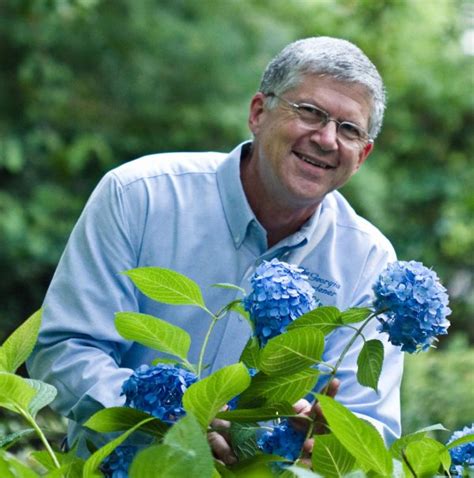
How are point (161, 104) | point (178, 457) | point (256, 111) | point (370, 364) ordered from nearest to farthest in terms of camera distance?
point (178, 457) < point (370, 364) < point (256, 111) < point (161, 104)

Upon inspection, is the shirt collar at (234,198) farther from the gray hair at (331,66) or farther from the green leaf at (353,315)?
the green leaf at (353,315)

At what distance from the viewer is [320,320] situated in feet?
5.40

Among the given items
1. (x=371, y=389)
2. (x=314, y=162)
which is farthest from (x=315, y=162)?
(x=371, y=389)

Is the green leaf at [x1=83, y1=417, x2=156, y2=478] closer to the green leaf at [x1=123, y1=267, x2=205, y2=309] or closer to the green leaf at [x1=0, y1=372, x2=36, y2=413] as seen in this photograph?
the green leaf at [x1=0, y1=372, x2=36, y2=413]

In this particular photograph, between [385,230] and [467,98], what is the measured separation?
1.76m

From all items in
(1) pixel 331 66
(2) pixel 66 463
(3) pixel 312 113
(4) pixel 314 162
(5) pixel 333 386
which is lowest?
(2) pixel 66 463

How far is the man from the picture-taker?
2.57 metres

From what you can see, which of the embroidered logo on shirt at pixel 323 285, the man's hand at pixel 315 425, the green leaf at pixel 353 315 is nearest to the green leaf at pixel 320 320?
the green leaf at pixel 353 315

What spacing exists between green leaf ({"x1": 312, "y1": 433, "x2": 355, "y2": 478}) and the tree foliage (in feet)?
24.6

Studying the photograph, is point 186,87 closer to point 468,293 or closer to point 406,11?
point 406,11

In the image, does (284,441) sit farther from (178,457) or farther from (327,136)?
(327,136)

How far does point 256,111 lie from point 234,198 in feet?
1.12

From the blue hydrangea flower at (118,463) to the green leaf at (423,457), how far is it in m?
0.39

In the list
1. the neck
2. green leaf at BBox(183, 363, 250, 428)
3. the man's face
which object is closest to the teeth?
the man's face
